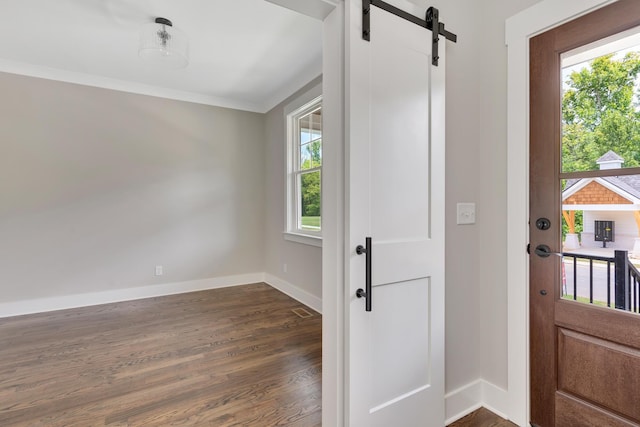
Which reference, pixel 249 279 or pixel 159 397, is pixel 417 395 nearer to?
pixel 159 397

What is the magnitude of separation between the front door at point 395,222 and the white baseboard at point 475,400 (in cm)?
17

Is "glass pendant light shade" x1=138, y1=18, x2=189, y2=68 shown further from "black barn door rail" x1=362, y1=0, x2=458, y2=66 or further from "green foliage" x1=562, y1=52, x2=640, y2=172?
"green foliage" x1=562, y1=52, x2=640, y2=172

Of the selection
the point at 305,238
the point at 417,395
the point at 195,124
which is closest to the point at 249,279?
the point at 305,238

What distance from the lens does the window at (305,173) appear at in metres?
3.61

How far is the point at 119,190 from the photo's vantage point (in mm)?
3701

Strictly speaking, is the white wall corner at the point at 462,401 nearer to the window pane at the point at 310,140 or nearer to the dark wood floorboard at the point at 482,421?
the dark wood floorboard at the point at 482,421

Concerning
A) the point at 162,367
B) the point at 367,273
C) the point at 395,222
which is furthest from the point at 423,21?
the point at 162,367

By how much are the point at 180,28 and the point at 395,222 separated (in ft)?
8.54

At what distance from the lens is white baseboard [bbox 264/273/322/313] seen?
339 cm

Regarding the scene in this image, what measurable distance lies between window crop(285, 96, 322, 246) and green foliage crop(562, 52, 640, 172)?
7.86 feet

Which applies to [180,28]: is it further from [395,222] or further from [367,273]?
[367,273]

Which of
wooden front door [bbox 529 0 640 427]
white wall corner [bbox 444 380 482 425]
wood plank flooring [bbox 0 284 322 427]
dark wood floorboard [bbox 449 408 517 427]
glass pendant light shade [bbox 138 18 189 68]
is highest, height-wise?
glass pendant light shade [bbox 138 18 189 68]

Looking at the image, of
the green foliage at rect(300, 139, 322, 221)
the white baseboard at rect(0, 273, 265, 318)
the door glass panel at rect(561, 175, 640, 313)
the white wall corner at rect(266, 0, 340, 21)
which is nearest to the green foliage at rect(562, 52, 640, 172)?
the door glass panel at rect(561, 175, 640, 313)

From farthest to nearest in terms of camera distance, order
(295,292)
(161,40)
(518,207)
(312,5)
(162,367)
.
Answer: (295,292)
(161,40)
(162,367)
(518,207)
(312,5)
